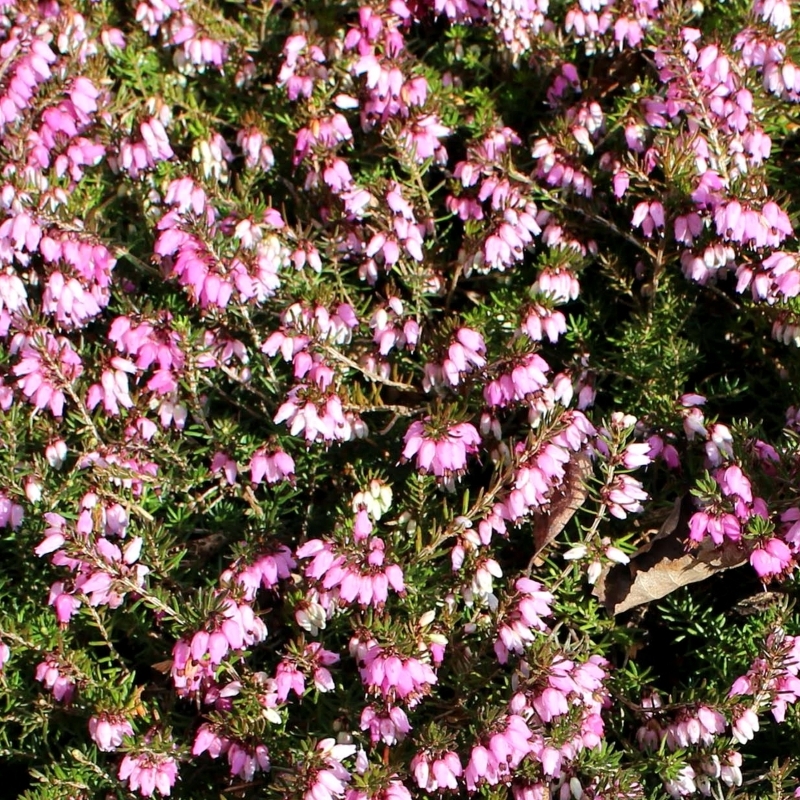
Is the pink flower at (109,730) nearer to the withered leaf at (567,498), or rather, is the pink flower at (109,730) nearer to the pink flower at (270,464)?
the pink flower at (270,464)

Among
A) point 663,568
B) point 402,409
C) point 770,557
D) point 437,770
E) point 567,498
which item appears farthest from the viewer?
point 402,409

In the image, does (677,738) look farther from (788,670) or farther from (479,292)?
(479,292)

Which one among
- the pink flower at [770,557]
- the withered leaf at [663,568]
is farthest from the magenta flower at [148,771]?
the pink flower at [770,557]

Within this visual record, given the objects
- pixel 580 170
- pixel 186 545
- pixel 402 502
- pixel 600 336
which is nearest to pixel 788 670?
pixel 402 502

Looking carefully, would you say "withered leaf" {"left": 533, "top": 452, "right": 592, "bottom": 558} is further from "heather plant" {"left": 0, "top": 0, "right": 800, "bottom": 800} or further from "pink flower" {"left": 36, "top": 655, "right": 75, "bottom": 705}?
"pink flower" {"left": 36, "top": 655, "right": 75, "bottom": 705}

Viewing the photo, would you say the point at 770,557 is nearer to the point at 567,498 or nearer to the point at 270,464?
the point at 567,498

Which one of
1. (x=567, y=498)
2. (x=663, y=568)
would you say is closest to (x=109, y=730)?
(x=567, y=498)

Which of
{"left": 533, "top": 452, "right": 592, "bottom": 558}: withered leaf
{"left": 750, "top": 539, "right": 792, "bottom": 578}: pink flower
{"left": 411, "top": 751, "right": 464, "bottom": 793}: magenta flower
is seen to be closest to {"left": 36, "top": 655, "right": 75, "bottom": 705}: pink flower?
{"left": 411, "top": 751, "right": 464, "bottom": 793}: magenta flower
